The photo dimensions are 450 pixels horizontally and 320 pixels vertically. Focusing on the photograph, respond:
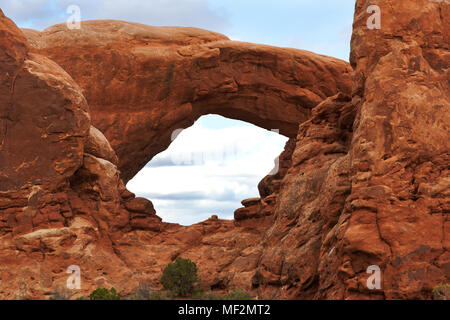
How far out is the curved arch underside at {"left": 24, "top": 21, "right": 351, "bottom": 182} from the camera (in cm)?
2466

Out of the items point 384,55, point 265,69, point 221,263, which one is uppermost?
point 265,69

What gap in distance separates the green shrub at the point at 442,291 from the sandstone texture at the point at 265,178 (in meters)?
0.21

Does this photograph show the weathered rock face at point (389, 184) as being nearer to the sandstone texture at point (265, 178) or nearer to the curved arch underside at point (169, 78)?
the sandstone texture at point (265, 178)

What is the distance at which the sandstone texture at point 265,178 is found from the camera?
1273 centimetres

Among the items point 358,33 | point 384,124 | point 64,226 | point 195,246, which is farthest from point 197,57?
point 384,124

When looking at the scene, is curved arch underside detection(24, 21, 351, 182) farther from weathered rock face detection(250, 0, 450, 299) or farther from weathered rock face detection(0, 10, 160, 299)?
weathered rock face detection(250, 0, 450, 299)

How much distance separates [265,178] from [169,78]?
21.0 feet

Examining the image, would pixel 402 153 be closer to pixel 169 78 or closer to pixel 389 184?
pixel 389 184

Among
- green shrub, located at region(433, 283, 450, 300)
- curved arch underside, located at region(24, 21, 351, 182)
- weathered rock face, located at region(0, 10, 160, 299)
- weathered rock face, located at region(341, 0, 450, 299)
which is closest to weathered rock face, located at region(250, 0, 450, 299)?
weathered rock face, located at region(341, 0, 450, 299)

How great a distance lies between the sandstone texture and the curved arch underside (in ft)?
0.19

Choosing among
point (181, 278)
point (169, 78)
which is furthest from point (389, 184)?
point (169, 78)
